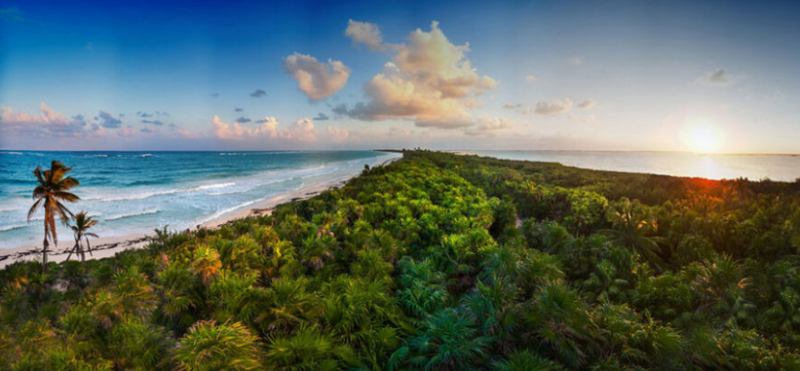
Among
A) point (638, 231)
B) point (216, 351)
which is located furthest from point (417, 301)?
point (638, 231)

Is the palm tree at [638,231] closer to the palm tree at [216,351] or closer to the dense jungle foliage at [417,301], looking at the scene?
the dense jungle foliage at [417,301]

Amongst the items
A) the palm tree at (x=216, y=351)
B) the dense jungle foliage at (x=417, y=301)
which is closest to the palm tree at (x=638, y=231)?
the dense jungle foliage at (x=417, y=301)

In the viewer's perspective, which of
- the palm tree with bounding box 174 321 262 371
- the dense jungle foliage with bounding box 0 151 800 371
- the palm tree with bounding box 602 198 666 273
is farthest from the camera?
the palm tree with bounding box 602 198 666 273

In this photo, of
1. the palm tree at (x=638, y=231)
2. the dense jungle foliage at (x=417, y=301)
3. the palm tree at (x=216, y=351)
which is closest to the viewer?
the palm tree at (x=216, y=351)

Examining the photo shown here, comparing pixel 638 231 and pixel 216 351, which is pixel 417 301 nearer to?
pixel 216 351

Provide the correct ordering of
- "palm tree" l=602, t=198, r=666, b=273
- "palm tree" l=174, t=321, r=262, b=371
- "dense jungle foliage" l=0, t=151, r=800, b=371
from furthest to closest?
"palm tree" l=602, t=198, r=666, b=273, "dense jungle foliage" l=0, t=151, r=800, b=371, "palm tree" l=174, t=321, r=262, b=371

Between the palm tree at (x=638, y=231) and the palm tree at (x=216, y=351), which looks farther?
the palm tree at (x=638, y=231)

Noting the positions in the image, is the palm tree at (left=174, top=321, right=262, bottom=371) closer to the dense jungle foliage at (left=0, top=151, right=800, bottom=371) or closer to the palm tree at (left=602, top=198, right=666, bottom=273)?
the dense jungle foliage at (left=0, top=151, right=800, bottom=371)

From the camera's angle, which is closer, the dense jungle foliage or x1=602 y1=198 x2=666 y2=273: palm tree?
the dense jungle foliage

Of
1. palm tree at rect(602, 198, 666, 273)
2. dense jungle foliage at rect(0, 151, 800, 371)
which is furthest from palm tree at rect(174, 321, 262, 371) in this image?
palm tree at rect(602, 198, 666, 273)
